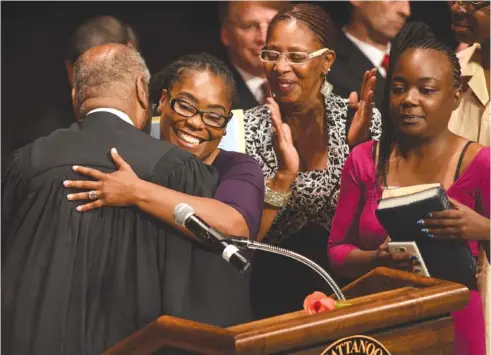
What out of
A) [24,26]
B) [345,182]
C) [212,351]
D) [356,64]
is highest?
[24,26]

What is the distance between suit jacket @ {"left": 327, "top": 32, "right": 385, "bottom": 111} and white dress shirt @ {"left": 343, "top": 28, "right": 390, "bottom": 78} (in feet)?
0.05

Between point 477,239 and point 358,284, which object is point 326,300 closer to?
point 358,284

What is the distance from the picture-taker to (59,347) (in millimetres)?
4039

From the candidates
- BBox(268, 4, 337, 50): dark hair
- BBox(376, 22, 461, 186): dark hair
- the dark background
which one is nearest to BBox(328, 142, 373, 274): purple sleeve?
BBox(376, 22, 461, 186): dark hair

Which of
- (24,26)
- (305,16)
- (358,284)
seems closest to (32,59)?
(24,26)

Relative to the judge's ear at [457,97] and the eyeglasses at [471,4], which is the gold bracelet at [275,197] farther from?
the eyeglasses at [471,4]

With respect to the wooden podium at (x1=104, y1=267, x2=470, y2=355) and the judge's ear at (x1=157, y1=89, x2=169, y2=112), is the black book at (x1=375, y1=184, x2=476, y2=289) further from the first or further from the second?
the judge's ear at (x1=157, y1=89, x2=169, y2=112)

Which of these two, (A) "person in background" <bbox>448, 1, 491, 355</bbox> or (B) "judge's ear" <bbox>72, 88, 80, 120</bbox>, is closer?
(B) "judge's ear" <bbox>72, 88, 80, 120</bbox>

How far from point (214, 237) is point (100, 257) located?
1.05 m

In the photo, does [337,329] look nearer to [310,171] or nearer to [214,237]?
[214,237]

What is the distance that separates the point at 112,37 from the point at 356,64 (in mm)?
1196

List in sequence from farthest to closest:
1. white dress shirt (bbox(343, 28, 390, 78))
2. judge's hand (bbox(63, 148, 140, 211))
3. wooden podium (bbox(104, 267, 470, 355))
→ white dress shirt (bbox(343, 28, 390, 78)) → judge's hand (bbox(63, 148, 140, 211)) → wooden podium (bbox(104, 267, 470, 355))

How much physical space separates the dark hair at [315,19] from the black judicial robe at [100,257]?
90cm

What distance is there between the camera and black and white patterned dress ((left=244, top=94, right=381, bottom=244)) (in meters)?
4.42
